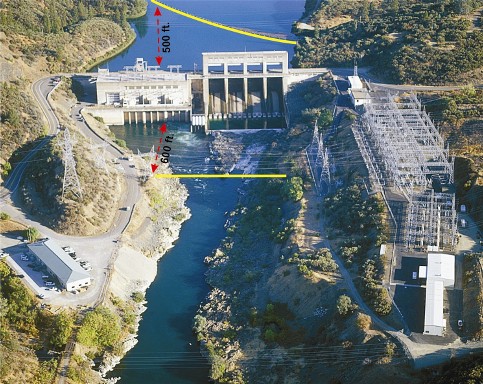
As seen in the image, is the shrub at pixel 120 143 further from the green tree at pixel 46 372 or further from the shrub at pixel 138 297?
the green tree at pixel 46 372

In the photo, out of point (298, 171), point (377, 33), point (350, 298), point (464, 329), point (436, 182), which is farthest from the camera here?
point (377, 33)

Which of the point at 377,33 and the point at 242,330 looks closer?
the point at 242,330

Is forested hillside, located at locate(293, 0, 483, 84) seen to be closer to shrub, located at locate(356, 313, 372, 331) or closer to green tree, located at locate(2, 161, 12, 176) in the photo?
shrub, located at locate(356, 313, 372, 331)

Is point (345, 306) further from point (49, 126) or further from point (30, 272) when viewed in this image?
point (49, 126)

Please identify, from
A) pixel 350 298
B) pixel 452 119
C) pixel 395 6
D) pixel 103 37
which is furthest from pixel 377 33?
pixel 350 298

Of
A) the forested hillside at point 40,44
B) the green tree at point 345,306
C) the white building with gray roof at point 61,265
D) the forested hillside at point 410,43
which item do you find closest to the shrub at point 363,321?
the green tree at point 345,306

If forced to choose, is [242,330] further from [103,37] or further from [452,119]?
[103,37]

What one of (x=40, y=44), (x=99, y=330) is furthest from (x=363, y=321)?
(x=40, y=44)
